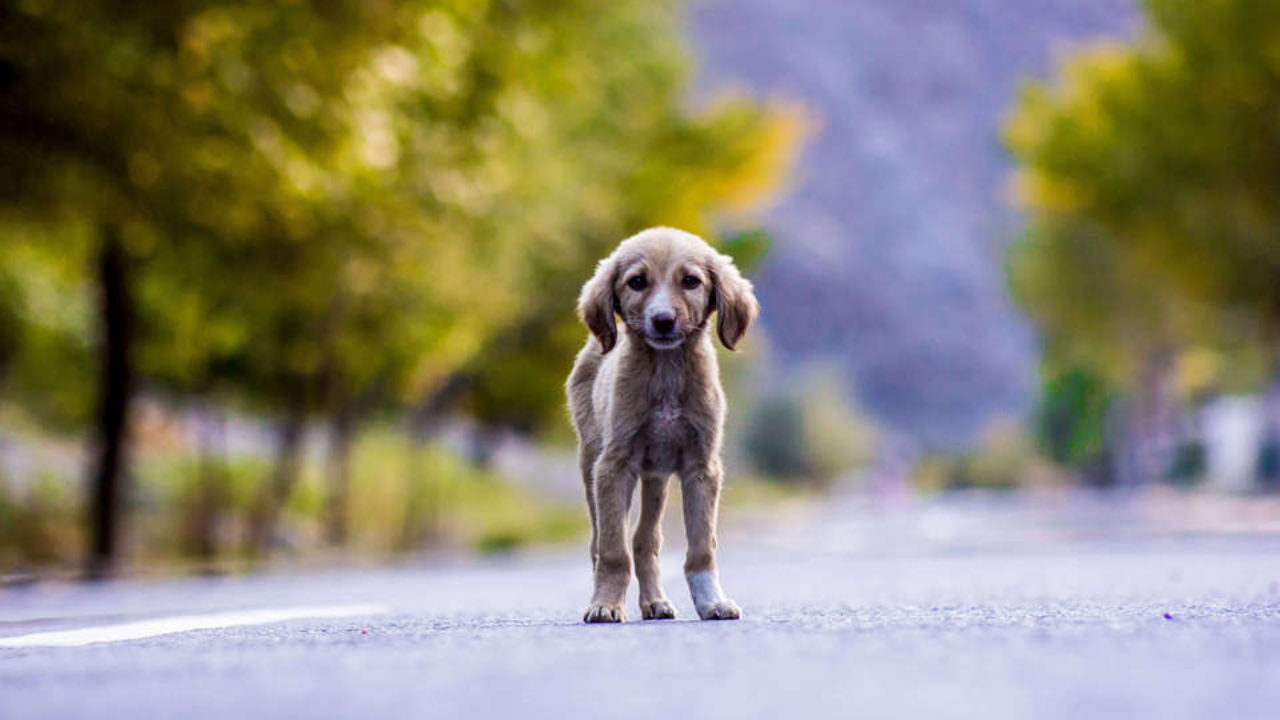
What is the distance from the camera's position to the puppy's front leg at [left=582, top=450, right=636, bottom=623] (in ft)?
19.8

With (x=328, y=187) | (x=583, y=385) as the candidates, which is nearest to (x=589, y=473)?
(x=583, y=385)

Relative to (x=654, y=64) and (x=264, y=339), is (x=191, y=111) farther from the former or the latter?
(x=654, y=64)

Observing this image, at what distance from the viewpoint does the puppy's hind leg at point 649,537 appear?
650 cm

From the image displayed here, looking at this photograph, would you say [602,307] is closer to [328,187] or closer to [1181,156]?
[328,187]

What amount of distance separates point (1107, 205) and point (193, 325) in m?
25.2

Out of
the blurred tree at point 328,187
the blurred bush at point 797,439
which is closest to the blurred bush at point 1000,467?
the blurred bush at point 797,439

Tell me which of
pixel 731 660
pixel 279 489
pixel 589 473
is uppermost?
pixel 279 489

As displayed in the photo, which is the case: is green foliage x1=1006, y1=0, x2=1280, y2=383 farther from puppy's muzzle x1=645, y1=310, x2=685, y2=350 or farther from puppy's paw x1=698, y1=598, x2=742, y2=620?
puppy's muzzle x1=645, y1=310, x2=685, y2=350

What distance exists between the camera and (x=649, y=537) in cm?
660

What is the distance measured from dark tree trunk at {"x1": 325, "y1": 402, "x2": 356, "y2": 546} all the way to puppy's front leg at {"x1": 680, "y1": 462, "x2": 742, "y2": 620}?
20.3m

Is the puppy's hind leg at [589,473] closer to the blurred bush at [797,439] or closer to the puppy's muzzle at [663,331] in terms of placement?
the puppy's muzzle at [663,331]

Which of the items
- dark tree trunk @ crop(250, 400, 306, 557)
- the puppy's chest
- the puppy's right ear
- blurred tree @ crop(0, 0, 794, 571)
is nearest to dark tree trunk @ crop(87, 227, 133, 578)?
blurred tree @ crop(0, 0, 794, 571)

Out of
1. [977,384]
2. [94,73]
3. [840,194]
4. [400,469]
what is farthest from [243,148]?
[840,194]

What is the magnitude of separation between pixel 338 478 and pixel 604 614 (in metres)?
20.9
